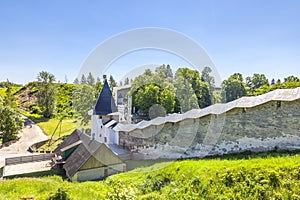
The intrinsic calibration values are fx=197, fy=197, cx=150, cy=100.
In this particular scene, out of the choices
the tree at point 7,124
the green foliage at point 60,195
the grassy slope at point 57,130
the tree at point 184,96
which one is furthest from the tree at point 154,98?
the tree at point 7,124

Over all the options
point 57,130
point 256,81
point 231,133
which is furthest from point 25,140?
point 256,81

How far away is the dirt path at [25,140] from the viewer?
1810 centimetres

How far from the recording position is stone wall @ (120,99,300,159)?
268 inches

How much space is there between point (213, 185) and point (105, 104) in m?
10.9

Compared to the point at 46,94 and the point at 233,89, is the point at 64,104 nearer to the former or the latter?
the point at 46,94

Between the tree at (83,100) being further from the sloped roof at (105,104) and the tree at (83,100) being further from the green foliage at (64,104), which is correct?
the green foliage at (64,104)

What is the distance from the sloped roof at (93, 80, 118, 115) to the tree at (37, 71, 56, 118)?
26758 millimetres

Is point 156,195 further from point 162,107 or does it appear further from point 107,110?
point 162,107

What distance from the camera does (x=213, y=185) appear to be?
5121 mm

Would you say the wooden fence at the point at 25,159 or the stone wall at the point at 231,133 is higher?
the stone wall at the point at 231,133

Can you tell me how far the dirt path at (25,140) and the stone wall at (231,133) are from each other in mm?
12875

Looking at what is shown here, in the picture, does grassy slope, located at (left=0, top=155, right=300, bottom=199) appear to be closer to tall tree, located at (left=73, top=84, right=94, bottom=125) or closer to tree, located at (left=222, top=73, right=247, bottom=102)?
tall tree, located at (left=73, top=84, right=94, bottom=125)

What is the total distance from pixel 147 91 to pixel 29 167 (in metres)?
9.97

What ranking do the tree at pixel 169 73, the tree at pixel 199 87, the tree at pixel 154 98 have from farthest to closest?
the tree at pixel 199 87
the tree at pixel 169 73
the tree at pixel 154 98
